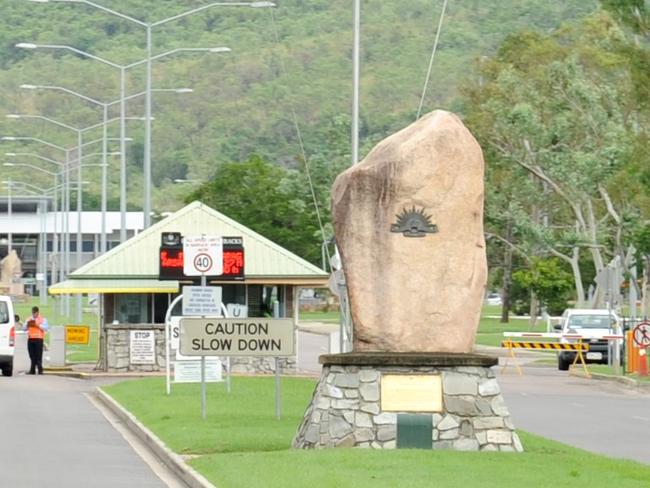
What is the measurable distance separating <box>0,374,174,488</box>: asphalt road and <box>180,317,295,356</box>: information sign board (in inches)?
65.0

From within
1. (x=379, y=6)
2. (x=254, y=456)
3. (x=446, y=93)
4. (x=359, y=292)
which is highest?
(x=379, y=6)

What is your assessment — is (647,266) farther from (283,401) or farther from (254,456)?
(254,456)

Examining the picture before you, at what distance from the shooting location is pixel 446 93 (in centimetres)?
15588

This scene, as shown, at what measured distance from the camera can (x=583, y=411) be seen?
32.7 meters

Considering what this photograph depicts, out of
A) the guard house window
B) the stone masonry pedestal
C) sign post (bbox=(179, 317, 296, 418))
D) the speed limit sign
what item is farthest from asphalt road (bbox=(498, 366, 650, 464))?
the guard house window

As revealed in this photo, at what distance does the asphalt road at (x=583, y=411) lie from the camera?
25219mm

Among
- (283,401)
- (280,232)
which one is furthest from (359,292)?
(280,232)

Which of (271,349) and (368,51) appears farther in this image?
(368,51)

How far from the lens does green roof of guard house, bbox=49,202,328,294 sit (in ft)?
144

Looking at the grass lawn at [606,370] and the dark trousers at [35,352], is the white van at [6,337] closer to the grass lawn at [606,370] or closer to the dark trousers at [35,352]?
the dark trousers at [35,352]

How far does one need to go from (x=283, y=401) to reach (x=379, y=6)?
161747 millimetres

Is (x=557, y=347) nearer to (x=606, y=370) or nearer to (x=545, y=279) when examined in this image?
(x=606, y=370)

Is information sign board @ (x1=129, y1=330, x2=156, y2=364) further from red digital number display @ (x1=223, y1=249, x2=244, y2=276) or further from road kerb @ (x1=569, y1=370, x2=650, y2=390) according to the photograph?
road kerb @ (x1=569, y1=370, x2=650, y2=390)

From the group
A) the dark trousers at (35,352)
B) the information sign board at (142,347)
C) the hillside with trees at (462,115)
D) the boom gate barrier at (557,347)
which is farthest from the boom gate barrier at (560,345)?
the dark trousers at (35,352)
